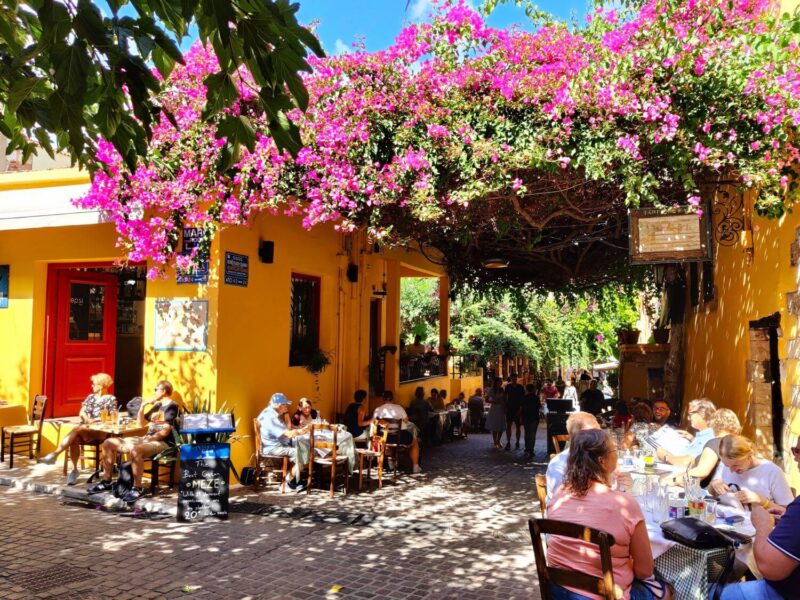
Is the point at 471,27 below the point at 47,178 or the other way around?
the other way around

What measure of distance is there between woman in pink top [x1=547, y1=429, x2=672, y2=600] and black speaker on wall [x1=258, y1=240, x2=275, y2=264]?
641cm

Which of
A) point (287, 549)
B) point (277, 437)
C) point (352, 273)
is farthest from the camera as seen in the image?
point (352, 273)

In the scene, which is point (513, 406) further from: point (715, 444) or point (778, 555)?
point (778, 555)

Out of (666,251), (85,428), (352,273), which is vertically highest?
(352,273)

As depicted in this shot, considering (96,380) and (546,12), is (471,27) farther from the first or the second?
(96,380)

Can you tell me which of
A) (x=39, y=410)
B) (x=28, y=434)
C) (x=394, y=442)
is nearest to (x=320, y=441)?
(x=394, y=442)

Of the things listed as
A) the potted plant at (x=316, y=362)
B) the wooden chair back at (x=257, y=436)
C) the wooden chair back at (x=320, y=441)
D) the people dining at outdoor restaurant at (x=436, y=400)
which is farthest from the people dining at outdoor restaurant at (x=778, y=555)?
the people dining at outdoor restaurant at (x=436, y=400)

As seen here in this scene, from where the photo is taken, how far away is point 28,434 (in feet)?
29.6

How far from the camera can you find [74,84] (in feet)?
7.22

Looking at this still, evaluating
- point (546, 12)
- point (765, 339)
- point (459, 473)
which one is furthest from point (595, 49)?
point (459, 473)

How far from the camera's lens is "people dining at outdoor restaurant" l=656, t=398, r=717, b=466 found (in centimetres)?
561

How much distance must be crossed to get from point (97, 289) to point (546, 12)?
8.67 m

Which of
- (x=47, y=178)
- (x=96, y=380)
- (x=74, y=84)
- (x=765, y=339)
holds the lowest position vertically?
(x=96, y=380)

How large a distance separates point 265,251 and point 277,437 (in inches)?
105
